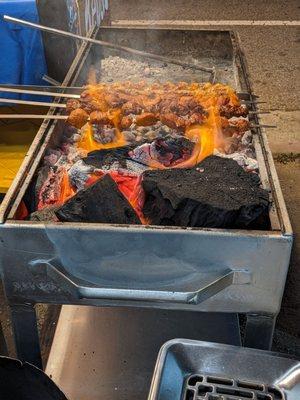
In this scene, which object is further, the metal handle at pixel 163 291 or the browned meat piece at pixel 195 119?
the browned meat piece at pixel 195 119

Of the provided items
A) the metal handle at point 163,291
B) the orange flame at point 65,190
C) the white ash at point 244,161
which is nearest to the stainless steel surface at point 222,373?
the metal handle at point 163,291

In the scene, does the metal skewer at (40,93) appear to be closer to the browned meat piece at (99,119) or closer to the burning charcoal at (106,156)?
the browned meat piece at (99,119)

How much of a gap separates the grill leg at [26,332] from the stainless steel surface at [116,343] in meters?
0.32

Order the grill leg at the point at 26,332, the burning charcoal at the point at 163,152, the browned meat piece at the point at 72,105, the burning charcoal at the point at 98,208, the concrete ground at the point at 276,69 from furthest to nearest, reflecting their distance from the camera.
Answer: the concrete ground at the point at 276,69
the browned meat piece at the point at 72,105
the burning charcoal at the point at 163,152
the grill leg at the point at 26,332
the burning charcoal at the point at 98,208

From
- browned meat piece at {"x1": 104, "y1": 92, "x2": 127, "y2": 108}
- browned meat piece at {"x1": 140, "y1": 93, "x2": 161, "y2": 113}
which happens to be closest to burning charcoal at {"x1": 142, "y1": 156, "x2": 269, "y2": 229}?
browned meat piece at {"x1": 140, "y1": 93, "x2": 161, "y2": 113}

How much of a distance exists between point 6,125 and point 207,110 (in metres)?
2.21

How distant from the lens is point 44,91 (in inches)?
150

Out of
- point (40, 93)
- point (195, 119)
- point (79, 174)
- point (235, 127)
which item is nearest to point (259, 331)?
point (79, 174)

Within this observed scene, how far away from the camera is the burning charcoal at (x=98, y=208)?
2422 mm

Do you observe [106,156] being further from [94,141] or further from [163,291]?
[163,291]

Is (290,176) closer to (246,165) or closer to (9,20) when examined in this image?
(246,165)

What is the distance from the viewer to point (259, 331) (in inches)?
102

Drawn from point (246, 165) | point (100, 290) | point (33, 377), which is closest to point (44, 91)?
point (246, 165)

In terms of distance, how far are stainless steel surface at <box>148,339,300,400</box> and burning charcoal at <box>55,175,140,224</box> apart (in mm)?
Result: 691
